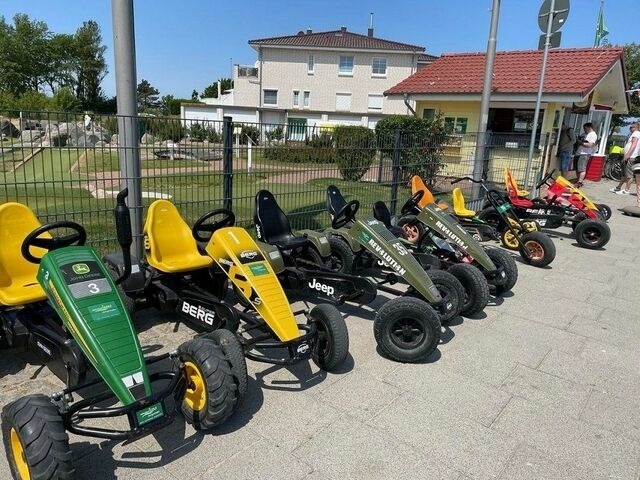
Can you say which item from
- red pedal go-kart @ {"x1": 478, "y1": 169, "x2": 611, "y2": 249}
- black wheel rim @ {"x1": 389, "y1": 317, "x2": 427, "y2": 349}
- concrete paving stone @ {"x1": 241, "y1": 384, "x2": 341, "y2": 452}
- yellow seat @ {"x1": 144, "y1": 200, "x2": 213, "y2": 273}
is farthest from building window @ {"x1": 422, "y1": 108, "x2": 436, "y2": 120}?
concrete paving stone @ {"x1": 241, "y1": 384, "x2": 341, "y2": 452}

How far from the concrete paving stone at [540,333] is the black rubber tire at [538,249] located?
6.57 ft

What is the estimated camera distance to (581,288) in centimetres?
578

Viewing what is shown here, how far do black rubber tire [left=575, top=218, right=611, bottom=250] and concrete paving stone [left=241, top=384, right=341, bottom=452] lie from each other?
6457 mm

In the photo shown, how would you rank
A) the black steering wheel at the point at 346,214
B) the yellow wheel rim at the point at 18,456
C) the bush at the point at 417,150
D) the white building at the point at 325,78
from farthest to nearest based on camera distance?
1. the white building at the point at 325,78
2. the bush at the point at 417,150
3. the black steering wheel at the point at 346,214
4. the yellow wheel rim at the point at 18,456

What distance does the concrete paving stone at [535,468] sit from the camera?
252 cm

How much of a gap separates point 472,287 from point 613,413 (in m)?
1.59

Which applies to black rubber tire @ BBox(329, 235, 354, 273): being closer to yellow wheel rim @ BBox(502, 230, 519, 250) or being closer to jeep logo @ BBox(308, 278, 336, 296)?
jeep logo @ BBox(308, 278, 336, 296)

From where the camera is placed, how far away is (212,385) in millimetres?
2523

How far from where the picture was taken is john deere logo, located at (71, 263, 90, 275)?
2627 millimetres

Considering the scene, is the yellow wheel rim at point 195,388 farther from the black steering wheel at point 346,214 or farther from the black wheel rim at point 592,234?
the black wheel rim at point 592,234

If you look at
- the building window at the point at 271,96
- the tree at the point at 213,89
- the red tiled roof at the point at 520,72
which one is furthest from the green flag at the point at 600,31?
the tree at the point at 213,89

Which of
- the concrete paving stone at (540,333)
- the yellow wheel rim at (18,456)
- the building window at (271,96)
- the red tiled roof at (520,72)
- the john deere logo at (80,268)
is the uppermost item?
the building window at (271,96)

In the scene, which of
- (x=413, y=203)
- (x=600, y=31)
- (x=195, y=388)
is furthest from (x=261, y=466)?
(x=600, y=31)

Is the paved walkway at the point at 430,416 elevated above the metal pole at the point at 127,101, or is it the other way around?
the metal pole at the point at 127,101
